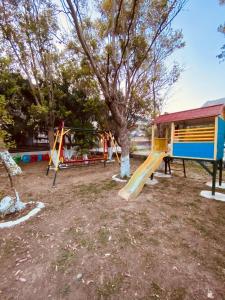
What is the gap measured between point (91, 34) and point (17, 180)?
20.6ft

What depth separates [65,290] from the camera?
1.80 meters

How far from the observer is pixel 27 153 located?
425 inches

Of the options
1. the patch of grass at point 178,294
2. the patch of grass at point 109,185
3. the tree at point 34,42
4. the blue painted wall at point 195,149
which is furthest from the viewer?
the tree at point 34,42

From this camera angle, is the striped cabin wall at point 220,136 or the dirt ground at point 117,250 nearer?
the dirt ground at point 117,250

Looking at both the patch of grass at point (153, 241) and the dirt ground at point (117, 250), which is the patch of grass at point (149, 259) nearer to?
the dirt ground at point (117, 250)

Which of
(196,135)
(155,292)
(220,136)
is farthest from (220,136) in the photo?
(155,292)

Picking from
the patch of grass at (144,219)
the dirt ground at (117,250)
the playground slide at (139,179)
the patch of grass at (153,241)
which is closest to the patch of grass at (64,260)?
the dirt ground at (117,250)

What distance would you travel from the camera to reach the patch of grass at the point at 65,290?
1752 mm

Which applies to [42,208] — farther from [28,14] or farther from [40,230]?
[28,14]

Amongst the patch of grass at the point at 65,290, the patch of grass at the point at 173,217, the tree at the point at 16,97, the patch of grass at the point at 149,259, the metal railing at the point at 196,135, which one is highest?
the tree at the point at 16,97

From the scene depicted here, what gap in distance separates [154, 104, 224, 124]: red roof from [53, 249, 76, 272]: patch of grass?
416 cm

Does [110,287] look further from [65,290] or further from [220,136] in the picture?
[220,136]

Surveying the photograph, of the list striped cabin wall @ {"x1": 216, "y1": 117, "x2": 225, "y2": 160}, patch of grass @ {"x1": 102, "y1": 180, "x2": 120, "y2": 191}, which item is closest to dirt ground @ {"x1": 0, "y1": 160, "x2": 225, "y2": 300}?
patch of grass @ {"x1": 102, "y1": 180, "x2": 120, "y2": 191}

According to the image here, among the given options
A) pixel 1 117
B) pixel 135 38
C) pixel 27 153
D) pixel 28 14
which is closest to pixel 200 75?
pixel 135 38
